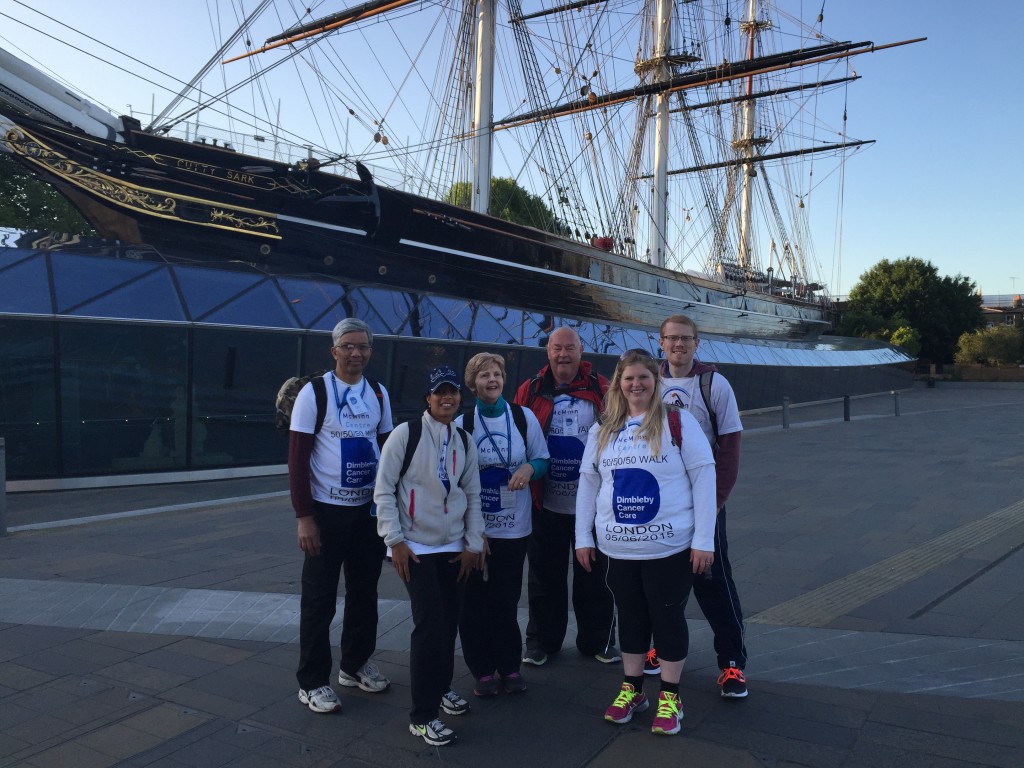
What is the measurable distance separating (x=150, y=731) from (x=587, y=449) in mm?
2058

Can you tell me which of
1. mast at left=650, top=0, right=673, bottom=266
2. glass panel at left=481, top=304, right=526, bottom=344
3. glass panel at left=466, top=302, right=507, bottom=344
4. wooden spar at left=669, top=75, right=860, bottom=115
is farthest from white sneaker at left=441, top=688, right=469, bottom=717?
wooden spar at left=669, top=75, right=860, bottom=115

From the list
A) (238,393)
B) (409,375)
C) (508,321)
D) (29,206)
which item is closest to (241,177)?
(409,375)

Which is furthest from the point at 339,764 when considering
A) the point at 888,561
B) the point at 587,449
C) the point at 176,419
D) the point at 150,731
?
the point at 176,419

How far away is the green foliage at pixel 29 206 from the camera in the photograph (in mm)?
24969

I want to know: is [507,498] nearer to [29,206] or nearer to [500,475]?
[500,475]

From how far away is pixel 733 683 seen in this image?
11.4 ft

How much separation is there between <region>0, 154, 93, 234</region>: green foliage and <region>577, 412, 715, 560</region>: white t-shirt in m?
25.9

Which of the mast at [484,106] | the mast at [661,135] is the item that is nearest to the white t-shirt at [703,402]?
the mast at [484,106]

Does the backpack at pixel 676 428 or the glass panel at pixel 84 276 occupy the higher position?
the glass panel at pixel 84 276

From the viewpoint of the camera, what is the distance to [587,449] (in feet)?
11.5

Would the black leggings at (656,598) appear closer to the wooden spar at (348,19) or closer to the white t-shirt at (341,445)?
the white t-shirt at (341,445)

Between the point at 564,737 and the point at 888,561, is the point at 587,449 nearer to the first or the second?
the point at 564,737

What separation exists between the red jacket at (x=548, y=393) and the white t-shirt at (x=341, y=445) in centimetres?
76

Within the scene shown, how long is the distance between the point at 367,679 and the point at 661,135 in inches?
1188
